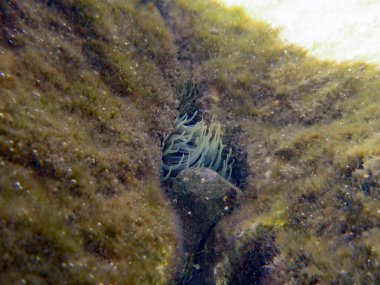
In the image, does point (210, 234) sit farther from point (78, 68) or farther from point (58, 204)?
point (78, 68)

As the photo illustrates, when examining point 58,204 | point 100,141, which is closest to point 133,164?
point 100,141

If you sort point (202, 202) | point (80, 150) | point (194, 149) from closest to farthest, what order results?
point (80, 150) < point (202, 202) < point (194, 149)

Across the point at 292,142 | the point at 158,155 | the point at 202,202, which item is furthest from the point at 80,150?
the point at 292,142

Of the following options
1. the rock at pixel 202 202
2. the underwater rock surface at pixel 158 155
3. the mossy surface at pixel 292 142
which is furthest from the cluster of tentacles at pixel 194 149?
the rock at pixel 202 202

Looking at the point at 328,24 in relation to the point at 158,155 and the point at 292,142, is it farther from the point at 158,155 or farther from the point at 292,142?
the point at 158,155

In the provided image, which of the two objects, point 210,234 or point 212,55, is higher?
point 212,55
